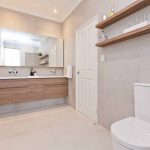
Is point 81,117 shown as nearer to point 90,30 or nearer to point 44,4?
point 90,30

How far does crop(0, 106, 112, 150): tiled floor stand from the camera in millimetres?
1510

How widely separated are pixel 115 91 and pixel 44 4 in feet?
8.71

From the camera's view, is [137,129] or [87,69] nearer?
[137,129]

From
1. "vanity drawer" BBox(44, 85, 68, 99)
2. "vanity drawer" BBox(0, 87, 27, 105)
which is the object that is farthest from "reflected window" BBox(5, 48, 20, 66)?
"vanity drawer" BBox(44, 85, 68, 99)

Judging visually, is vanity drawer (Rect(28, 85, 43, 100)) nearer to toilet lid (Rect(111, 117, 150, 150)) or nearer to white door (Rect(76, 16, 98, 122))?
white door (Rect(76, 16, 98, 122))

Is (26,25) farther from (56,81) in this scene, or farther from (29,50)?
(56,81)

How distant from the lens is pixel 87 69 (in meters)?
2.54

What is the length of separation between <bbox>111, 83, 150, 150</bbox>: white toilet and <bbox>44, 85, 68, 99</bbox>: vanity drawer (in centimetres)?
214

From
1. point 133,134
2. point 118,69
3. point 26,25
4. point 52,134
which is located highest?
point 26,25

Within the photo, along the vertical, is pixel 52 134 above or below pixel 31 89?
below

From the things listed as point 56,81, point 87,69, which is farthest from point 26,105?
point 87,69

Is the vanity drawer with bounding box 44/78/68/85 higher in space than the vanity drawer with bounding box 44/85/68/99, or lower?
higher

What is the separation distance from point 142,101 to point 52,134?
1355 mm

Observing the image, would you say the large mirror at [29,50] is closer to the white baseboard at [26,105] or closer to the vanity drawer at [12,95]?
the vanity drawer at [12,95]
